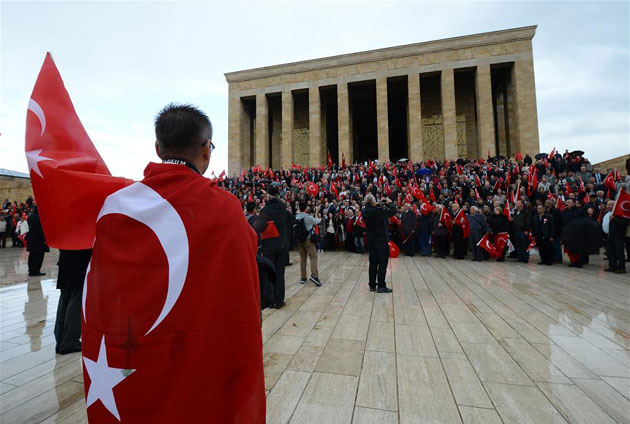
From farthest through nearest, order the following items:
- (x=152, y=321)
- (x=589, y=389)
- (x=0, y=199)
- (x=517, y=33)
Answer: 1. (x=517, y=33)
2. (x=0, y=199)
3. (x=589, y=389)
4. (x=152, y=321)

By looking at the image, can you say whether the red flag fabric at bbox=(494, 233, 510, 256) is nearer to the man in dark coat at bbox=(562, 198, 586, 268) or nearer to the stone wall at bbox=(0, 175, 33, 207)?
the man in dark coat at bbox=(562, 198, 586, 268)

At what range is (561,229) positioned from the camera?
353 inches

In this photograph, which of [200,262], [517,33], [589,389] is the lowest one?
[589,389]

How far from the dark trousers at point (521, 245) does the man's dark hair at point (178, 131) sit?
10.3 m

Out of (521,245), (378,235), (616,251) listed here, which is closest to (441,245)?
(521,245)

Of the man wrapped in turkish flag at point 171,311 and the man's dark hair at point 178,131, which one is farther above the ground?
the man's dark hair at point 178,131

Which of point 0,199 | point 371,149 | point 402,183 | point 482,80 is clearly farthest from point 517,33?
point 0,199

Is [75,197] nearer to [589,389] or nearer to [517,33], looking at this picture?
[589,389]

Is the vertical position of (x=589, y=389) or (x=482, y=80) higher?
(x=482, y=80)

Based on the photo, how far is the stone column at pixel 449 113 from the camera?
27.9 metres

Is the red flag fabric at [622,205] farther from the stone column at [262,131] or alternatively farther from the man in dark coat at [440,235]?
the stone column at [262,131]

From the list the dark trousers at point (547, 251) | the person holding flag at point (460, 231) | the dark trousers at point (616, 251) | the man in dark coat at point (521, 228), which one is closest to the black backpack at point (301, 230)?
the person holding flag at point (460, 231)

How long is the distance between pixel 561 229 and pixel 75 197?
1102 centimetres

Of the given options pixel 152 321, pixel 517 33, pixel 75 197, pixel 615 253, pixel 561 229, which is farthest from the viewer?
pixel 517 33
